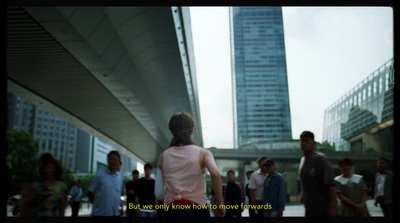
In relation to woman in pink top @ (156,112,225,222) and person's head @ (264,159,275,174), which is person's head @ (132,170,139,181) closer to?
person's head @ (264,159,275,174)

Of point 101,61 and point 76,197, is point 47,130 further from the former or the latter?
point 76,197

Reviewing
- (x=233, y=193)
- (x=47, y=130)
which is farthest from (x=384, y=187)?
(x=47, y=130)

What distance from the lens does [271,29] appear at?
10631 centimetres

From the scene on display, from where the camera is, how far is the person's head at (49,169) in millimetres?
3371

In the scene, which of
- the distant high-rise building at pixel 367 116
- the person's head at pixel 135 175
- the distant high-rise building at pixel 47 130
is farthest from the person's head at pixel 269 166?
the distant high-rise building at pixel 47 130

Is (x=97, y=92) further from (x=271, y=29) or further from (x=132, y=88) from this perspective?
(x=271, y=29)

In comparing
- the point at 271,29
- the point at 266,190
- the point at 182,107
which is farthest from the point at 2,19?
the point at 271,29

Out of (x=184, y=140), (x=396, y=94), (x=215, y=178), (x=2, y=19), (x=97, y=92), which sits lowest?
(x=215, y=178)

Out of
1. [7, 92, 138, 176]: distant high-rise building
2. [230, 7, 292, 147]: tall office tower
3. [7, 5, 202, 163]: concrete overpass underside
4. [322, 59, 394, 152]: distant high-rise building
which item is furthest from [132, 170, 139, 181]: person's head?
[7, 92, 138, 176]: distant high-rise building

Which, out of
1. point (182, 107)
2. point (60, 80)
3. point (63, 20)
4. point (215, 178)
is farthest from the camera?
point (182, 107)

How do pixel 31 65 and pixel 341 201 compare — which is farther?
pixel 31 65

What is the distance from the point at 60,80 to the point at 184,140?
14.2 metres

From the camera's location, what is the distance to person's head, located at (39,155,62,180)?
337 centimetres

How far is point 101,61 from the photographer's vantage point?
12.5m
